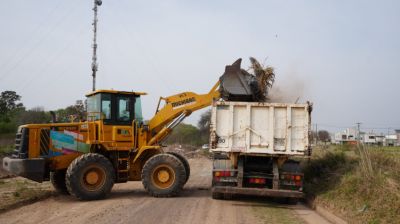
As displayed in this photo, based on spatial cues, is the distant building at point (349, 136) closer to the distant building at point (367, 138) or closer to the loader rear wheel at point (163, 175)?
the distant building at point (367, 138)

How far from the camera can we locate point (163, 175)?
44.7ft

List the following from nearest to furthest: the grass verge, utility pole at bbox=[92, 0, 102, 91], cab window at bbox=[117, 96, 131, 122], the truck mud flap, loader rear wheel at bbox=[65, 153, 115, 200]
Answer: the grass verge → the truck mud flap → loader rear wheel at bbox=[65, 153, 115, 200] → cab window at bbox=[117, 96, 131, 122] → utility pole at bbox=[92, 0, 102, 91]

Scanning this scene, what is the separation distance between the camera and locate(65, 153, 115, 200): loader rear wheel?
12.8 meters

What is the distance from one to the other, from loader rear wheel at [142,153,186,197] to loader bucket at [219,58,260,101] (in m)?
2.55

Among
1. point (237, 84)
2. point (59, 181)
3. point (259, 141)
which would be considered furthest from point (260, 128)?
point (59, 181)

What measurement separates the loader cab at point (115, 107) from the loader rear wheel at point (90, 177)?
140 centimetres

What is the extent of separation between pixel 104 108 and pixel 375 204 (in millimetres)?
8097

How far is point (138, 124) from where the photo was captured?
14.4m

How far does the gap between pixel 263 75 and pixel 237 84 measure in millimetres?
867

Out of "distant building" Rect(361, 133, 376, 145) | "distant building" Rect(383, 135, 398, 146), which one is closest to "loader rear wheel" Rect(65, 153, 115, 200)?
"distant building" Rect(361, 133, 376, 145)

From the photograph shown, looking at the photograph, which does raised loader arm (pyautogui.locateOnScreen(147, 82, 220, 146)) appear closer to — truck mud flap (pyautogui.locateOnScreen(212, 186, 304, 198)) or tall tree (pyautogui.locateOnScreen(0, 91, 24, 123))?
truck mud flap (pyautogui.locateOnScreen(212, 186, 304, 198))

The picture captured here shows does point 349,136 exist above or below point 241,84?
below

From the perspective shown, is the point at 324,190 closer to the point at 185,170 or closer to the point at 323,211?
the point at 323,211

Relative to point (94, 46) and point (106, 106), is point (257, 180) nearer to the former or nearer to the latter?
point (106, 106)
